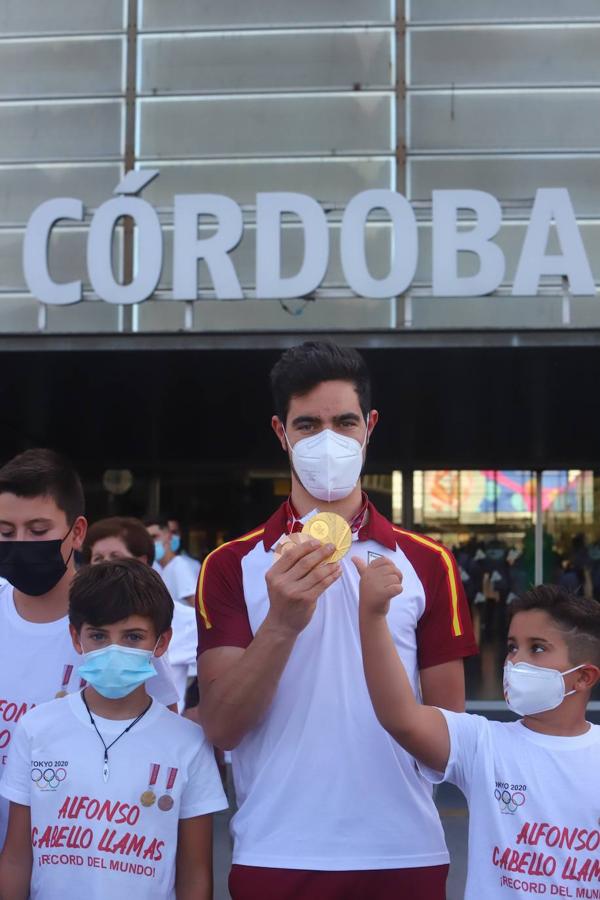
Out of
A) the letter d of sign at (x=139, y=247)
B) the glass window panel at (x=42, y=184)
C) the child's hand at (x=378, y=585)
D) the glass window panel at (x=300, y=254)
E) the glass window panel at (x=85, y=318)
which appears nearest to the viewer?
the child's hand at (x=378, y=585)

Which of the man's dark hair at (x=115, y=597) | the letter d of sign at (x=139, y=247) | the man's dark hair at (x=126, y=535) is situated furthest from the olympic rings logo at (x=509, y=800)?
the letter d of sign at (x=139, y=247)

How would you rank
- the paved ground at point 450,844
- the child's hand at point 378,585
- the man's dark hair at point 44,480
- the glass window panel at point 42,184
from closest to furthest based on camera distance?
the child's hand at point 378,585
the man's dark hair at point 44,480
the paved ground at point 450,844
the glass window panel at point 42,184

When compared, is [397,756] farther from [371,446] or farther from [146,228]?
[371,446]

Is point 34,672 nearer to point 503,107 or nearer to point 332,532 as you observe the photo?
point 332,532

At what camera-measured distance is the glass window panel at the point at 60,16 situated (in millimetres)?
13430

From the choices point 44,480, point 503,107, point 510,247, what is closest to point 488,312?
point 510,247

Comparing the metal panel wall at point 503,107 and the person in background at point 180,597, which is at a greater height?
the metal panel wall at point 503,107

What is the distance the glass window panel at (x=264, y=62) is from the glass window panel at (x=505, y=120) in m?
0.80

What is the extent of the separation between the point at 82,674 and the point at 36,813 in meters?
0.35

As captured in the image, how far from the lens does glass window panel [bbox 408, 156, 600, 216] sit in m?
13.1

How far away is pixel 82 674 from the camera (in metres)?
2.48

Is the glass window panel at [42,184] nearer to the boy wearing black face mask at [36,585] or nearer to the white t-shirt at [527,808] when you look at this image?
the boy wearing black face mask at [36,585]

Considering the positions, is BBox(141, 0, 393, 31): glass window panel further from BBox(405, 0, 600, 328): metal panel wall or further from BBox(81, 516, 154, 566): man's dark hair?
BBox(81, 516, 154, 566): man's dark hair

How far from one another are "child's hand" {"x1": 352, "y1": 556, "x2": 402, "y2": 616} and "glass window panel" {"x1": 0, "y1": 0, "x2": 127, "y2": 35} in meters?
13.1
